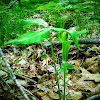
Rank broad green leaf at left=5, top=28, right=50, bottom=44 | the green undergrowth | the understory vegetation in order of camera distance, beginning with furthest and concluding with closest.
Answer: the green undergrowth → the understory vegetation → broad green leaf at left=5, top=28, right=50, bottom=44

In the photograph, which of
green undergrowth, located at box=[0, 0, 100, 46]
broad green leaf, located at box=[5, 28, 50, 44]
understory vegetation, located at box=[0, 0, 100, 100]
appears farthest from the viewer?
green undergrowth, located at box=[0, 0, 100, 46]

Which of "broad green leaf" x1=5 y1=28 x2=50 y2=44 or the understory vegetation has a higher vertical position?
"broad green leaf" x1=5 y1=28 x2=50 y2=44

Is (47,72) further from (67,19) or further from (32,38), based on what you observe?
(67,19)

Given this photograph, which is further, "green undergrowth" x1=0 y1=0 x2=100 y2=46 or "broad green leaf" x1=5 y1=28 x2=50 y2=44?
"green undergrowth" x1=0 y1=0 x2=100 y2=46

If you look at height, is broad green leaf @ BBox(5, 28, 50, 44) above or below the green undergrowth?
below

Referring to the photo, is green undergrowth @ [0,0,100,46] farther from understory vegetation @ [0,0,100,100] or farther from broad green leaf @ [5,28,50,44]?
broad green leaf @ [5,28,50,44]

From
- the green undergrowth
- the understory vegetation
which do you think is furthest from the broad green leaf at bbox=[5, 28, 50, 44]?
the green undergrowth

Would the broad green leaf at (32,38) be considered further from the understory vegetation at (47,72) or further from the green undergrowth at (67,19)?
the green undergrowth at (67,19)

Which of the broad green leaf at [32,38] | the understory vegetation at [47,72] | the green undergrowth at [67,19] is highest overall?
the green undergrowth at [67,19]

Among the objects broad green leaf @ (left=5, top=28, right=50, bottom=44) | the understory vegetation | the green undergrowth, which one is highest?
the green undergrowth

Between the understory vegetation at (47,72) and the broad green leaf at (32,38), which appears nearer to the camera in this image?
the broad green leaf at (32,38)

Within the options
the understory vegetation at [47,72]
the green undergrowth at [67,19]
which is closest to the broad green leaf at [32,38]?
the understory vegetation at [47,72]

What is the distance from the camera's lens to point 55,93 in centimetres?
116

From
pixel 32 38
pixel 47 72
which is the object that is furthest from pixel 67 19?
pixel 32 38
